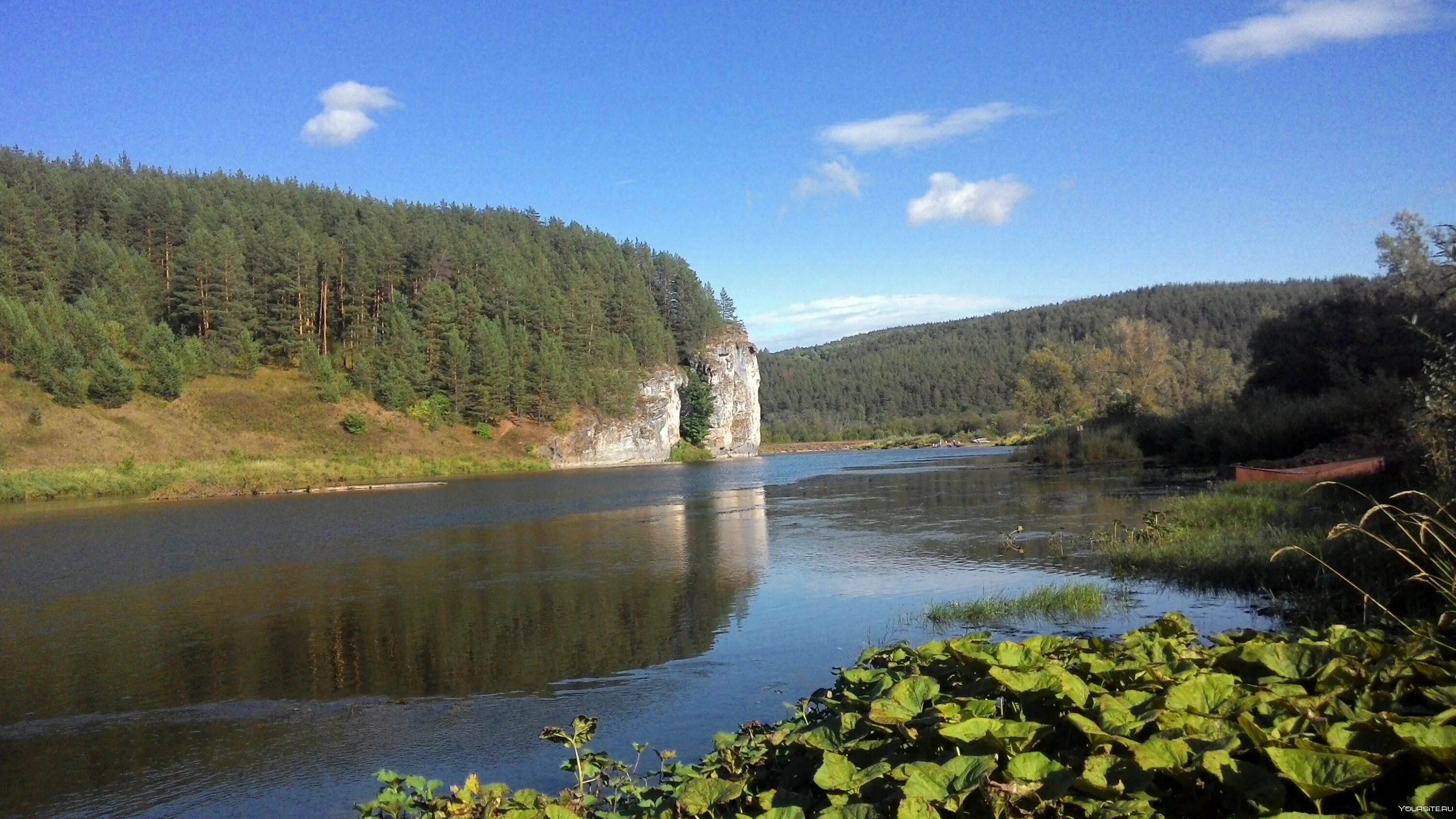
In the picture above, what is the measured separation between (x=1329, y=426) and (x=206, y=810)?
33426mm

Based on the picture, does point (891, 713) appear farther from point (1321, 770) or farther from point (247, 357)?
point (247, 357)

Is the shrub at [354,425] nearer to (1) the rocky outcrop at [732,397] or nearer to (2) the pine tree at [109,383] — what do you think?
(2) the pine tree at [109,383]

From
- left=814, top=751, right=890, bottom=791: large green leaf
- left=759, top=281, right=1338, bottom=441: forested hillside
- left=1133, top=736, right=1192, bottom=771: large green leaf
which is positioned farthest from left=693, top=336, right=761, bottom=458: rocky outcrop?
left=1133, top=736, right=1192, bottom=771: large green leaf

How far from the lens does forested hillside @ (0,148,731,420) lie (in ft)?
233

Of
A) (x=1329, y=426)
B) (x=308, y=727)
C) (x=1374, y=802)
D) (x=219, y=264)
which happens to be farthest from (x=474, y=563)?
(x=219, y=264)

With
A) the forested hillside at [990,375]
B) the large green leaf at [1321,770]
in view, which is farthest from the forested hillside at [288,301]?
the large green leaf at [1321,770]

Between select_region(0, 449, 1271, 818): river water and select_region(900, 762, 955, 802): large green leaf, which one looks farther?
select_region(0, 449, 1271, 818): river water

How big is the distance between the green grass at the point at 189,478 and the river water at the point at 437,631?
1962 centimetres

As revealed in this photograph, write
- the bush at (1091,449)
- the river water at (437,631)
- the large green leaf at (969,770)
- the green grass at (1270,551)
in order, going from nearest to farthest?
the large green leaf at (969,770)
the river water at (437,631)
the green grass at (1270,551)
the bush at (1091,449)

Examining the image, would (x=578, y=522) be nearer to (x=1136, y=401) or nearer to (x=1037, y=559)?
(x=1037, y=559)

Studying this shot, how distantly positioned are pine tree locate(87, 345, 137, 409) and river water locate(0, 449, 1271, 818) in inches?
1368

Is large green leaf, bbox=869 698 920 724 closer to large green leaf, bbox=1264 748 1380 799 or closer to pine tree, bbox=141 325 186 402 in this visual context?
large green leaf, bbox=1264 748 1380 799

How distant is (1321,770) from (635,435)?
310 feet

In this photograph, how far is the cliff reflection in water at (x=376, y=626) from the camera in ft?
38.0
